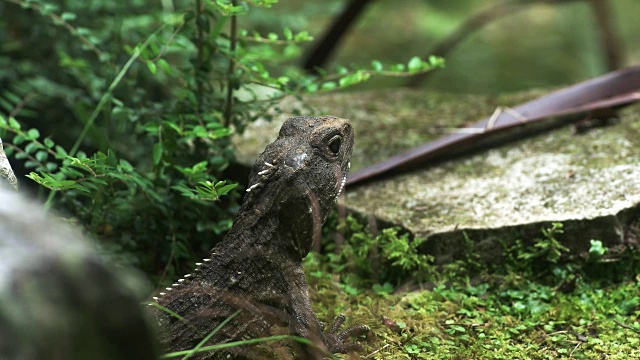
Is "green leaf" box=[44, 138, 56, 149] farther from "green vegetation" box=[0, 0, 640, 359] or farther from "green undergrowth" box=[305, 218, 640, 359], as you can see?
"green undergrowth" box=[305, 218, 640, 359]

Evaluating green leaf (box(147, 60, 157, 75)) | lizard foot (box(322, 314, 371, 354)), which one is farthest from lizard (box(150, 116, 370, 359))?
green leaf (box(147, 60, 157, 75))

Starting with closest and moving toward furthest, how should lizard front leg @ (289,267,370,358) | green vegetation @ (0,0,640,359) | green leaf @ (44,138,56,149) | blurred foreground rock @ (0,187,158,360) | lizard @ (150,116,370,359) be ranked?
1. blurred foreground rock @ (0,187,158,360)
2. lizard @ (150,116,370,359)
3. lizard front leg @ (289,267,370,358)
4. green vegetation @ (0,0,640,359)
5. green leaf @ (44,138,56,149)

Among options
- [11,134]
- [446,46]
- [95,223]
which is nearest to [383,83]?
[446,46]

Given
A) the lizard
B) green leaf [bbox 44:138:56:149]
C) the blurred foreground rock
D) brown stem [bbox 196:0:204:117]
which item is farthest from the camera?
brown stem [bbox 196:0:204:117]

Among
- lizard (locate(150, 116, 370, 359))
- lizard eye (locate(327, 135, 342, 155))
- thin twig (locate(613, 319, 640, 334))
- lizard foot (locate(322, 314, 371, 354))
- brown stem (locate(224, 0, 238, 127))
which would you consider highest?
brown stem (locate(224, 0, 238, 127))

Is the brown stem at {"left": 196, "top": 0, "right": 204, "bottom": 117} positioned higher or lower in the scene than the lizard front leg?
higher

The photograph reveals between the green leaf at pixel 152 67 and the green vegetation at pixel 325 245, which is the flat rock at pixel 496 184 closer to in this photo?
the green vegetation at pixel 325 245

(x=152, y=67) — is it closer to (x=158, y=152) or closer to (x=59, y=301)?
(x=158, y=152)

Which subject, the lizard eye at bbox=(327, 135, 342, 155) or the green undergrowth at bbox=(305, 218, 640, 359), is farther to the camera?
the lizard eye at bbox=(327, 135, 342, 155)
